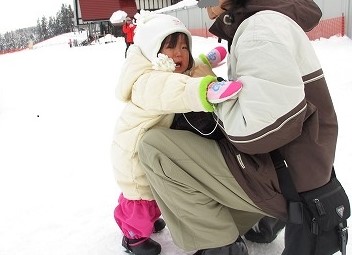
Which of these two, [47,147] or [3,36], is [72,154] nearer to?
[47,147]

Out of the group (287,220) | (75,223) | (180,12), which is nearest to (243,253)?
(287,220)

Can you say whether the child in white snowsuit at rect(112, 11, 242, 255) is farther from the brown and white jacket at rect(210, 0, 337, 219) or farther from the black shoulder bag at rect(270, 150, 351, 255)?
the black shoulder bag at rect(270, 150, 351, 255)

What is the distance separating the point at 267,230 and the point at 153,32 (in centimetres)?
107

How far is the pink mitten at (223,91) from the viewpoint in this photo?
134 centimetres

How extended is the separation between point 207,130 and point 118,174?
21.1 inches

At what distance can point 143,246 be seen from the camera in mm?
1971

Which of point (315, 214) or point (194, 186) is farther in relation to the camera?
point (194, 186)

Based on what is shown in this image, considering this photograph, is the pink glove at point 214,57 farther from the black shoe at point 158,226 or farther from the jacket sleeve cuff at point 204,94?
the black shoe at point 158,226

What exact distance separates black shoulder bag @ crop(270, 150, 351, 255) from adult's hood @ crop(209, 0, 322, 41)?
494mm

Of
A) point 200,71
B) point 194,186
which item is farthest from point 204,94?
point 200,71

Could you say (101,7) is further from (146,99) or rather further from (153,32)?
(146,99)

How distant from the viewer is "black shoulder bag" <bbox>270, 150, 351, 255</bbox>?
4.79ft

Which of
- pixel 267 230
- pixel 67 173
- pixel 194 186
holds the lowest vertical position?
pixel 67 173

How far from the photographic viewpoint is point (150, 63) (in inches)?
70.6
